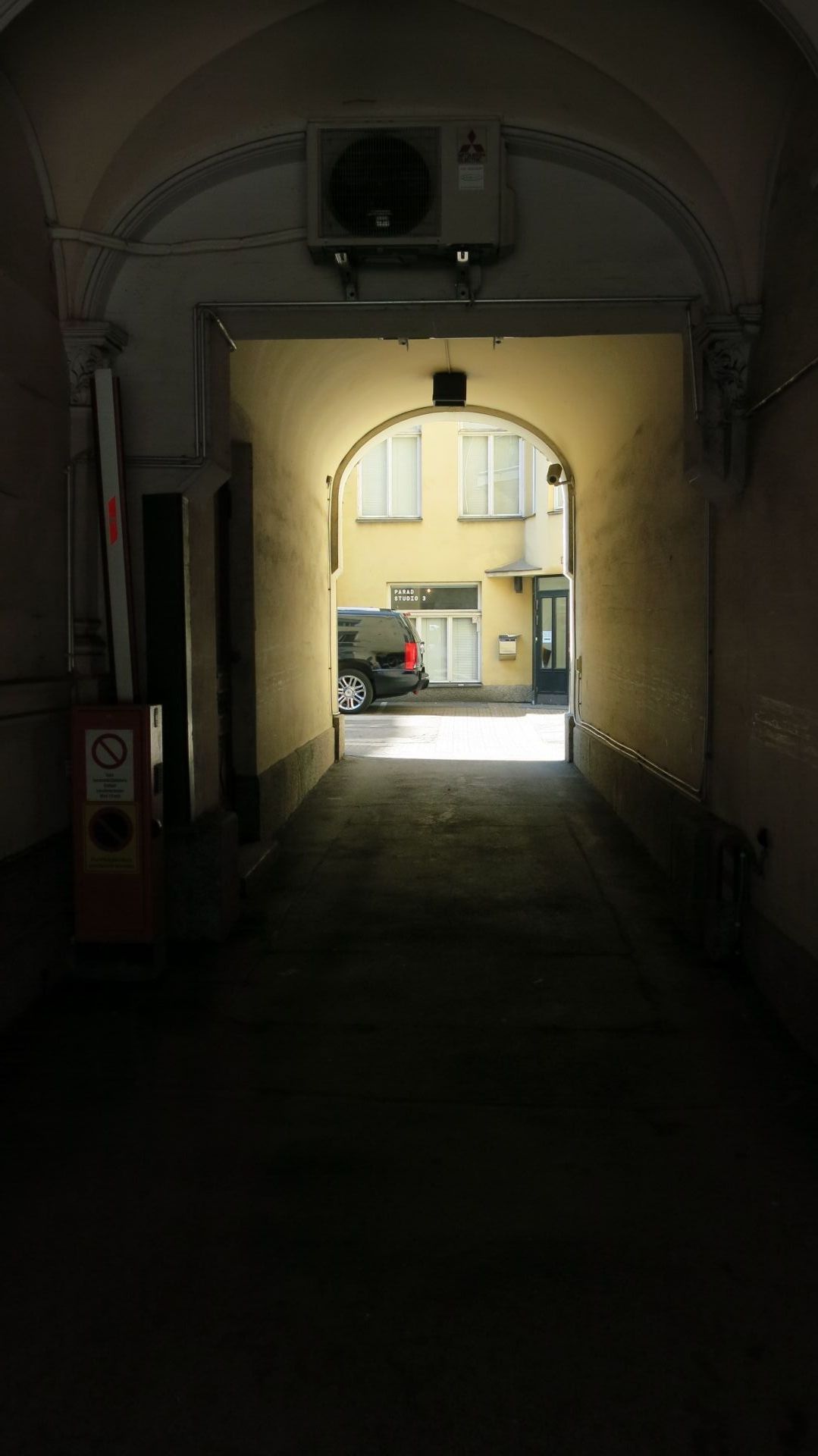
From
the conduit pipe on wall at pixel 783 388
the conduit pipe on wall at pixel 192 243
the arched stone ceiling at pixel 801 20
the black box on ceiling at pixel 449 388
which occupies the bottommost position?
the conduit pipe on wall at pixel 783 388

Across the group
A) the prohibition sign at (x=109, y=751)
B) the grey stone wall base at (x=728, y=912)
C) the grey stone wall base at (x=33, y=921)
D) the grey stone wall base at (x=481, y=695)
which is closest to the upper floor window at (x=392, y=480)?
the grey stone wall base at (x=481, y=695)

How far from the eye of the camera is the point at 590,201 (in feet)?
16.5

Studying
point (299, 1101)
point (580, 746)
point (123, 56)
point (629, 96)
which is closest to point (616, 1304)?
point (299, 1101)

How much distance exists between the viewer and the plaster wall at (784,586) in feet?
13.6

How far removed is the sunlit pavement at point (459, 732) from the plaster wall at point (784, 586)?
7.42m

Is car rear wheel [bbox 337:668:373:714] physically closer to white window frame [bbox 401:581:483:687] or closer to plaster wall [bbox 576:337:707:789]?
white window frame [bbox 401:581:483:687]

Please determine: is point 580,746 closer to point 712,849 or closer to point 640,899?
point 640,899

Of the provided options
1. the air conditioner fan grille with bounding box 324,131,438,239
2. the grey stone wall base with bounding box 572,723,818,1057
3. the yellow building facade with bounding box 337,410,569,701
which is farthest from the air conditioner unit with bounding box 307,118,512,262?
the yellow building facade with bounding box 337,410,569,701

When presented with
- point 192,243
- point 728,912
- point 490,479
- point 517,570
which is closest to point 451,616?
point 517,570

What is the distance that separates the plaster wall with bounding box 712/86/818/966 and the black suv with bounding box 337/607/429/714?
14.1 meters

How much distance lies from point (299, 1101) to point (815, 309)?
11.9 feet

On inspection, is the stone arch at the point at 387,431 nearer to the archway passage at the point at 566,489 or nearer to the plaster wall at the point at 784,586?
the archway passage at the point at 566,489

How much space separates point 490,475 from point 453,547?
72.6 inches

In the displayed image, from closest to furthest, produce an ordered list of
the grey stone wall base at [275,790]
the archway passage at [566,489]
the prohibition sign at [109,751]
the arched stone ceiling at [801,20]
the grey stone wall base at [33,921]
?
the arched stone ceiling at [801,20] < the grey stone wall base at [33,921] < the prohibition sign at [109,751] < the archway passage at [566,489] < the grey stone wall base at [275,790]
